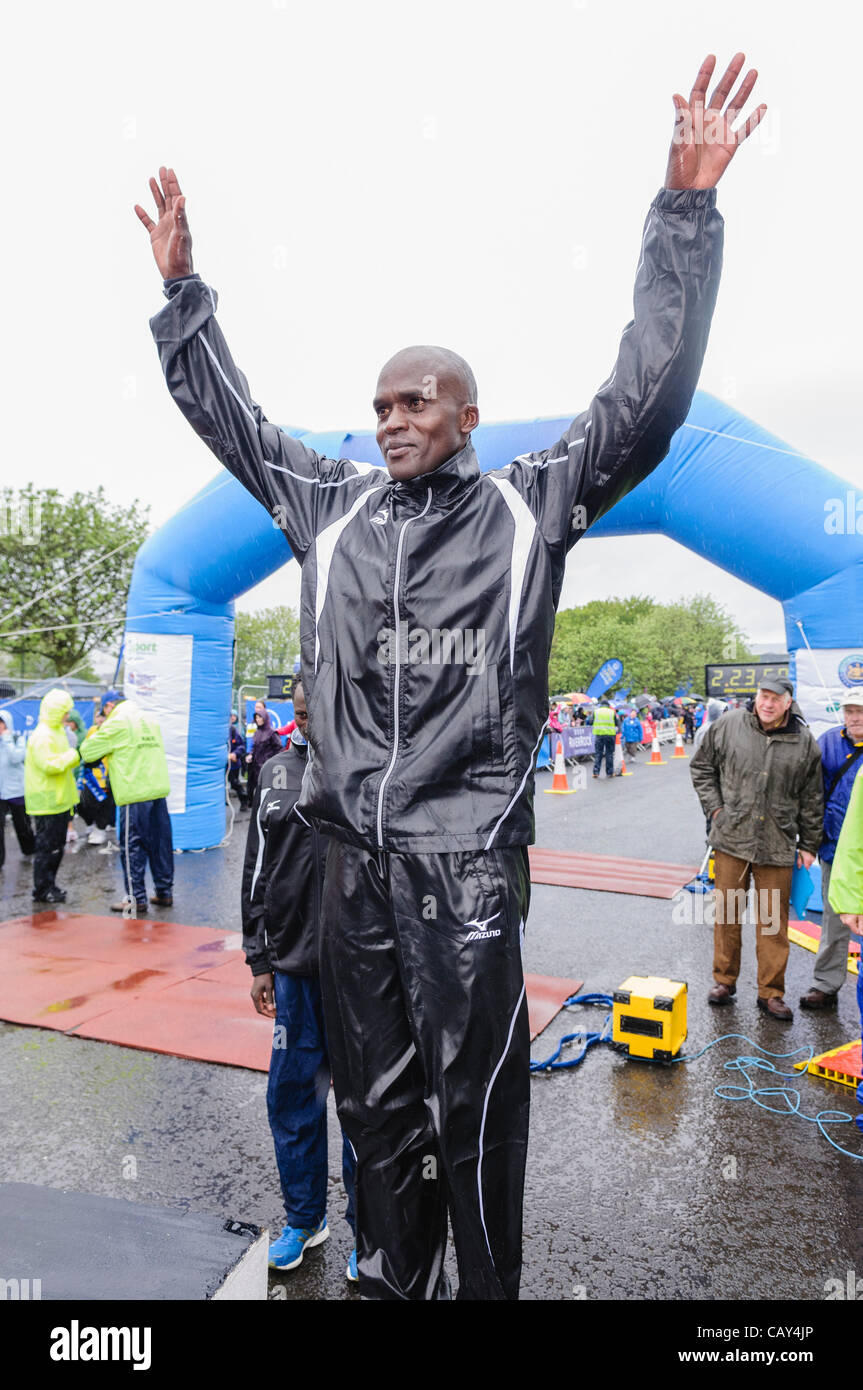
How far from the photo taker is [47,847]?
8.10 meters

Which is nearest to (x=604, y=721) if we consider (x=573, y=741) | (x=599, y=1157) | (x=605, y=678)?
(x=605, y=678)

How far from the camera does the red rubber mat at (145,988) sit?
4.85m

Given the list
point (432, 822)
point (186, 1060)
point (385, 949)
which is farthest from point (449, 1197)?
point (186, 1060)

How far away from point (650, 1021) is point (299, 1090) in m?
2.34

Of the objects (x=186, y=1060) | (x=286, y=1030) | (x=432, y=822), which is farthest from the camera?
(x=186, y=1060)

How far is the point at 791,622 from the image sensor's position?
7.11 metres

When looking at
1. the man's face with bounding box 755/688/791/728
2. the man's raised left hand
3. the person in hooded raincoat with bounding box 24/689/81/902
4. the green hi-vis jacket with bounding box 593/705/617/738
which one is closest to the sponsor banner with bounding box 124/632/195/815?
the person in hooded raincoat with bounding box 24/689/81/902

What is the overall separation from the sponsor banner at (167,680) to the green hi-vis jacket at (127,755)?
1.98m

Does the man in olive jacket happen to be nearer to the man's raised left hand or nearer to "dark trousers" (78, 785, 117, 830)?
the man's raised left hand

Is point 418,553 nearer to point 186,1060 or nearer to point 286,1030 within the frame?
point 286,1030

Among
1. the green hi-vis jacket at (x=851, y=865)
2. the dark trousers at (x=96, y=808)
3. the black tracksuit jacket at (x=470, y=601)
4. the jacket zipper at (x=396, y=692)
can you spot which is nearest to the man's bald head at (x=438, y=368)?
the black tracksuit jacket at (x=470, y=601)

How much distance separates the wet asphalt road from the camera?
289 centimetres
